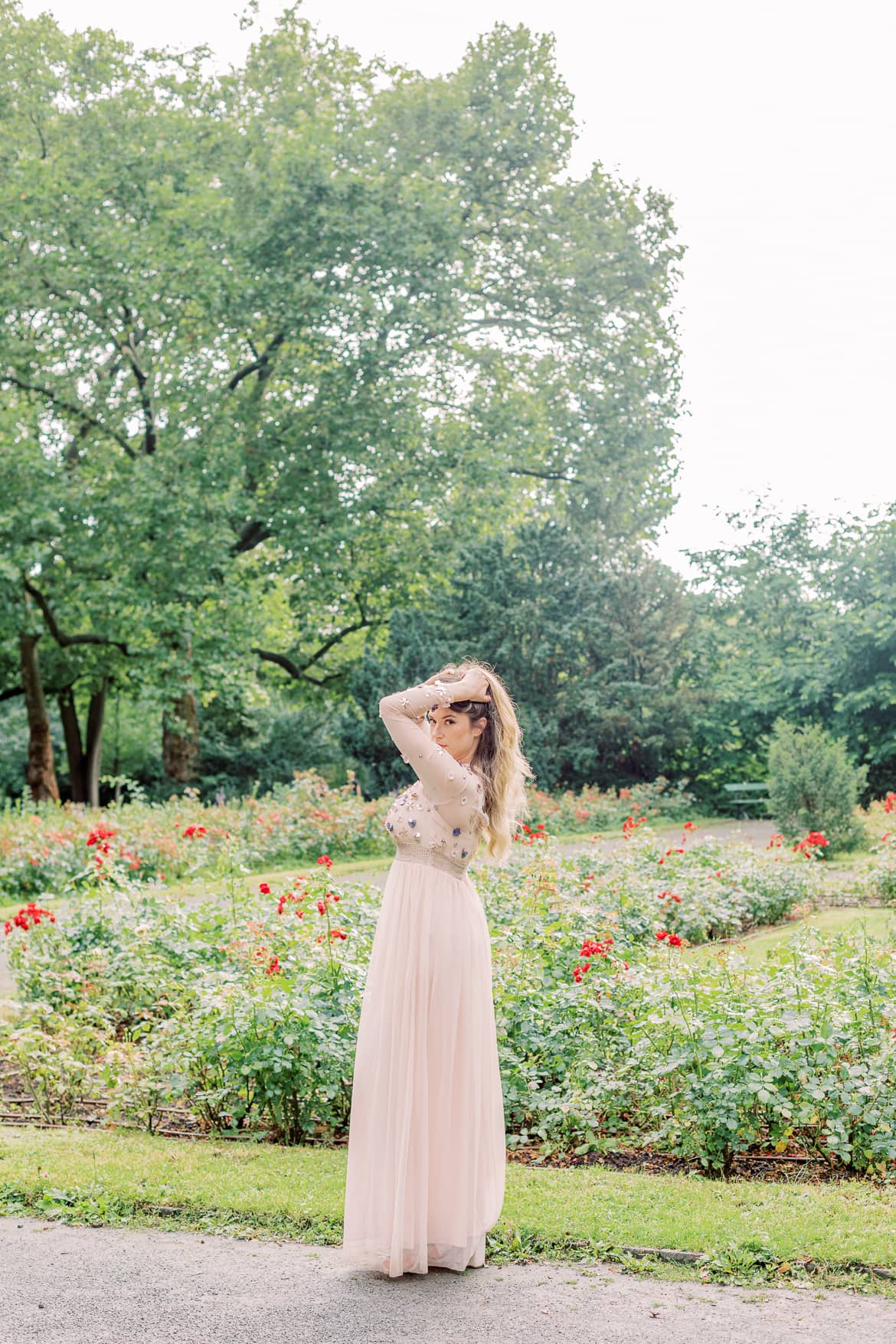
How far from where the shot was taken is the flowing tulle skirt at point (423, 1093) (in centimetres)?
361

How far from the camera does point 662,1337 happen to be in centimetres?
313

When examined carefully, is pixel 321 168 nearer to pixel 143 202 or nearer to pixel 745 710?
pixel 143 202

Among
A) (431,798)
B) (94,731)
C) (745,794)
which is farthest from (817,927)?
(94,731)

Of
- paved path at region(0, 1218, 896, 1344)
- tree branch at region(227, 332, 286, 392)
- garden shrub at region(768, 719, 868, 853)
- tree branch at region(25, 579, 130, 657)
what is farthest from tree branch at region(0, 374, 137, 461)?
paved path at region(0, 1218, 896, 1344)

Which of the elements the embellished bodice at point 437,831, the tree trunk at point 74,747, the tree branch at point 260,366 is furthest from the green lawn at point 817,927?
the tree trunk at point 74,747

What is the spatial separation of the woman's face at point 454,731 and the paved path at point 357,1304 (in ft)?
5.15

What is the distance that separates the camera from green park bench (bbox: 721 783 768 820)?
2093 cm

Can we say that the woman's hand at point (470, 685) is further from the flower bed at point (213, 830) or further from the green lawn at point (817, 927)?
the flower bed at point (213, 830)

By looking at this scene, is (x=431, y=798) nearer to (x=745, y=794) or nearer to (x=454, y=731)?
(x=454, y=731)

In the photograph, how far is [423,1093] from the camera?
3.64 metres

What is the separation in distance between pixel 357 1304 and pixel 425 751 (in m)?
1.56

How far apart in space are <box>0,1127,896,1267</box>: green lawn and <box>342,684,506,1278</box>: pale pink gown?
1.05 feet

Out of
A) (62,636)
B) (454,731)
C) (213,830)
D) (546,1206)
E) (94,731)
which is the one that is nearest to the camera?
(454,731)

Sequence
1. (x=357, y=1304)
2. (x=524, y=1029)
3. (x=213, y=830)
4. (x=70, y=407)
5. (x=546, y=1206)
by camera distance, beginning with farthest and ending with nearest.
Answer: (x=70, y=407) → (x=213, y=830) → (x=524, y=1029) → (x=546, y=1206) → (x=357, y=1304)
